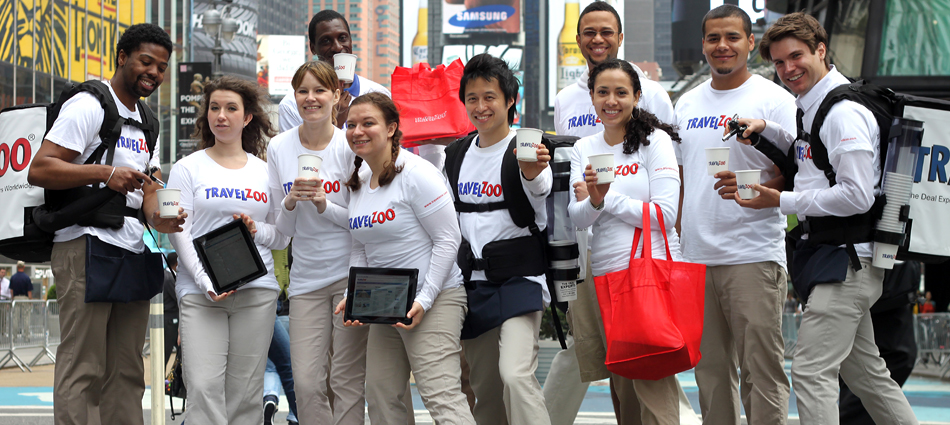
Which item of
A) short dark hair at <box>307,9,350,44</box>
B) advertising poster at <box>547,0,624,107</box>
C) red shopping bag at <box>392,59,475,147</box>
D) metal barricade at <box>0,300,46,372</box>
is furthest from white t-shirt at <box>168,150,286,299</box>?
advertising poster at <box>547,0,624,107</box>

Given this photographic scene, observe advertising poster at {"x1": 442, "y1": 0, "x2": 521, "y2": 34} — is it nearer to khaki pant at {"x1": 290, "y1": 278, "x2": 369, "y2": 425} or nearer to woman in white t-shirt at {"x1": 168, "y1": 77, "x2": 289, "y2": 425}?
woman in white t-shirt at {"x1": 168, "y1": 77, "x2": 289, "y2": 425}

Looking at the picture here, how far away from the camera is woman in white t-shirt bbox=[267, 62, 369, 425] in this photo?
15.7ft

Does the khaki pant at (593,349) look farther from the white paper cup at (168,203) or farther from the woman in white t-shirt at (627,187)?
the white paper cup at (168,203)

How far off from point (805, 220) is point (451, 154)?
76.1 inches

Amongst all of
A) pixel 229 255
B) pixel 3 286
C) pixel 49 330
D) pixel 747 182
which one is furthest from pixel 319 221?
pixel 3 286

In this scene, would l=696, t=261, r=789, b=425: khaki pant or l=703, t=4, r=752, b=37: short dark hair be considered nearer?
l=696, t=261, r=789, b=425: khaki pant

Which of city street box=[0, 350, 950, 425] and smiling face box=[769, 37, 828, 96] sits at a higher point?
smiling face box=[769, 37, 828, 96]

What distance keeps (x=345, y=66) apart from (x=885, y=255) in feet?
10.4

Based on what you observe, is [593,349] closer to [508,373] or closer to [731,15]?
[508,373]

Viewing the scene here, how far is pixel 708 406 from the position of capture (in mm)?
5004

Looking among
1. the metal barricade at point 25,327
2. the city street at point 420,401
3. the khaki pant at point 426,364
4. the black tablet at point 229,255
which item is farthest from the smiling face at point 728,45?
the metal barricade at point 25,327

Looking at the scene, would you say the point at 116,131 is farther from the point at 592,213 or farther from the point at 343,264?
the point at 592,213

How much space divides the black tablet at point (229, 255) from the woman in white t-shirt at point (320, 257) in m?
0.23

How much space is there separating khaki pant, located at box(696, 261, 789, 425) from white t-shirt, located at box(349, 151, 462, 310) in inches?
59.4
